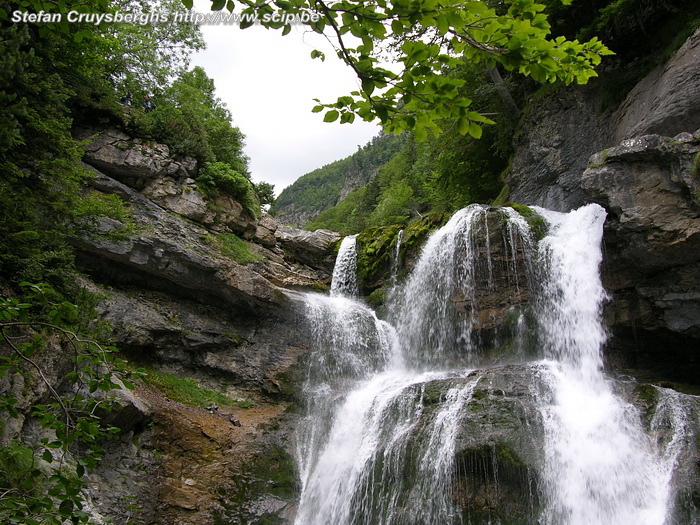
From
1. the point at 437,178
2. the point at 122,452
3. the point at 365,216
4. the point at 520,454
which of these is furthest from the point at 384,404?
the point at 365,216

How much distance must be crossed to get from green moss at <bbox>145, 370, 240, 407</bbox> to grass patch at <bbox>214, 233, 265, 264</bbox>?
4.41m

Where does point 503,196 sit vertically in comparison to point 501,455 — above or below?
above

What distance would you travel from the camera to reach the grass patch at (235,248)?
49.1 ft

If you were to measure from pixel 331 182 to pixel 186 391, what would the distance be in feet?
374

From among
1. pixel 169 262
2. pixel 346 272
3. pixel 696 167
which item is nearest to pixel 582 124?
pixel 696 167

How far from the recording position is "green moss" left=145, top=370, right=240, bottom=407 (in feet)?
37.2

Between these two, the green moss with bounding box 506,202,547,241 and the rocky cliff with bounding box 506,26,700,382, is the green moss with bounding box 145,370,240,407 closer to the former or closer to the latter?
the green moss with bounding box 506,202,547,241

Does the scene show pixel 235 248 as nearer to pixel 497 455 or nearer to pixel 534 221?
pixel 534 221

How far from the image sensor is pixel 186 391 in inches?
462

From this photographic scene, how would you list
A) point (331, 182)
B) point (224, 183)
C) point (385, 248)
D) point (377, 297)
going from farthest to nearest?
1. point (331, 182)
2. point (385, 248)
3. point (224, 183)
4. point (377, 297)

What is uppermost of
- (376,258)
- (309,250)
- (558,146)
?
(558,146)

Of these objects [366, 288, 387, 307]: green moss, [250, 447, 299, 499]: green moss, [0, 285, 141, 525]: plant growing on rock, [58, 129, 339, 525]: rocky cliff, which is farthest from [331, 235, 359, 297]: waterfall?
[0, 285, 141, 525]: plant growing on rock

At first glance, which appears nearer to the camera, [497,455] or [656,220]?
[497,455]

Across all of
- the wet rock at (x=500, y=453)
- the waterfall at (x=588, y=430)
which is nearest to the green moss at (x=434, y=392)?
the wet rock at (x=500, y=453)
